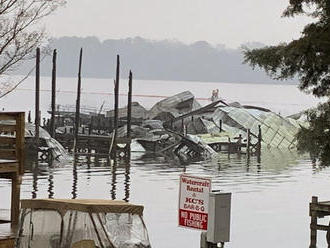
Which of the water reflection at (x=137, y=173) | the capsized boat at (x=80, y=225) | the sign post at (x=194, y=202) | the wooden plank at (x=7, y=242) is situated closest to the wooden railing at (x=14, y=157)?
the wooden plank at (x=7, y=242)

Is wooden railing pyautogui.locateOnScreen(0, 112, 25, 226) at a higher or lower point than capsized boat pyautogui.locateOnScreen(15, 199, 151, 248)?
higher

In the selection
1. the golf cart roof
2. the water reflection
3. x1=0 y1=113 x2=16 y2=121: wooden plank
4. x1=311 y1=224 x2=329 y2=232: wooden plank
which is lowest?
the water reflection

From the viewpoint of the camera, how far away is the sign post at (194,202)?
1035 cm

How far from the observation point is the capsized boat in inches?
418

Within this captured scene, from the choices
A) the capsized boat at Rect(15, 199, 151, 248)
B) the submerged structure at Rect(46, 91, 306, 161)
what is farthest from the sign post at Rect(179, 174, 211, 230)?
the submerged structure at Rect(46, 91, 306, 161)

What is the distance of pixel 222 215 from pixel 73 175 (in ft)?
152

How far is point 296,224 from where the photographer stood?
103 ft

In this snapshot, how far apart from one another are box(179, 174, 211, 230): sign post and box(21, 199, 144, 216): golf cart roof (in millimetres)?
689

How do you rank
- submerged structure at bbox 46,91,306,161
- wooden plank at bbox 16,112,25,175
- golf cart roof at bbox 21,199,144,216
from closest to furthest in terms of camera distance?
1. golf cart roof at bbox 21,199,144,216
2. wooden plank at bbox 16,112,25,175
3. submerged structure at bbox 46,91,306,161

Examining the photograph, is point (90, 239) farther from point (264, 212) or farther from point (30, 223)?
point (264, 212)

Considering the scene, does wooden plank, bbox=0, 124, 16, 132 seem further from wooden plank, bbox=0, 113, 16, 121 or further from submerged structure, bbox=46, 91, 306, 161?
submerged structure, bbox=46, 91, 306, 161

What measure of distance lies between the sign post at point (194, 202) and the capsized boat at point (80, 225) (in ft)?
2.19

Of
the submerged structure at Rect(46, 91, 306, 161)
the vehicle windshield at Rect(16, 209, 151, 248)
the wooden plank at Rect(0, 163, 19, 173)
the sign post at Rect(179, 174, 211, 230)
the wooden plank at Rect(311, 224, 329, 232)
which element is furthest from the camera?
the submerged structure at Rect(46, 91, 306, 161)

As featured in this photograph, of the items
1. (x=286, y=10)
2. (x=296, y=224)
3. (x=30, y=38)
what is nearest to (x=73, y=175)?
(x=296, y=224)
